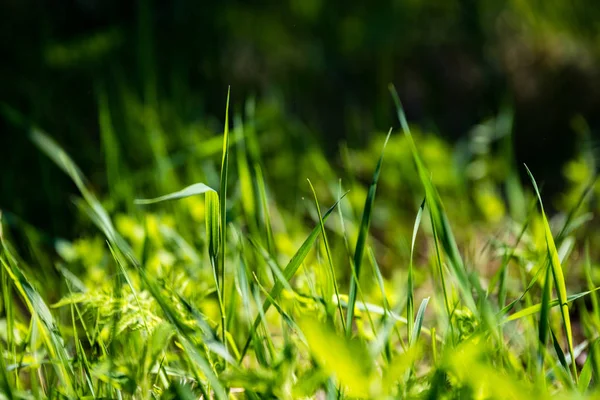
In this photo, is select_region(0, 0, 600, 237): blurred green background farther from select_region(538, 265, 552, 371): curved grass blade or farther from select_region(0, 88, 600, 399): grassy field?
select_region(538, 265, 552, 371): curved grass blade

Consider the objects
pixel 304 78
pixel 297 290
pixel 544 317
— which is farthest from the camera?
pixel 304 78

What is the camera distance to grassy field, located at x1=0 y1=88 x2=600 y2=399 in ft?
3.14

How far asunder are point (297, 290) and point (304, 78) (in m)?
1.61

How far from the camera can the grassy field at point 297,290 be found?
0.96m

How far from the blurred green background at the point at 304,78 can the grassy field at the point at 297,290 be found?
0.09 meters

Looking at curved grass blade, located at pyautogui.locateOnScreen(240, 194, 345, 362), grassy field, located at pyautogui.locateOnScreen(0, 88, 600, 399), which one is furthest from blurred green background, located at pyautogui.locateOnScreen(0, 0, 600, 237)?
curved grass blade, located at pyautogui.locateOnScreen(240, 194, 345, 362)

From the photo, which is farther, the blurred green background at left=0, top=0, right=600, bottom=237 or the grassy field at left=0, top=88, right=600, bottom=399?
the blurred green background at left=0, top=0, right=600, bottom=237

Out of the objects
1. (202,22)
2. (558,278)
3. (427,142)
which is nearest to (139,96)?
(202,22)

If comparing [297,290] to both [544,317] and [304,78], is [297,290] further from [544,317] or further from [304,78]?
[304,78]

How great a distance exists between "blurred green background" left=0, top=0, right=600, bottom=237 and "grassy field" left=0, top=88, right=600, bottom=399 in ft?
0.28

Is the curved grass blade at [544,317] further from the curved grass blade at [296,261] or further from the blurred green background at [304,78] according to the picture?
the blurred green background at [304,78]

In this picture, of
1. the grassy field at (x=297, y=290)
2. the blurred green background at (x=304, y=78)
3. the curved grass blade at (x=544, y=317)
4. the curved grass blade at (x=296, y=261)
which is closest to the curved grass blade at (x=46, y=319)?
the grassy field at (x=297, y=290)

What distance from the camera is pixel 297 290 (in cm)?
121

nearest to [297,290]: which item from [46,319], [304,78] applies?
[46,319]
